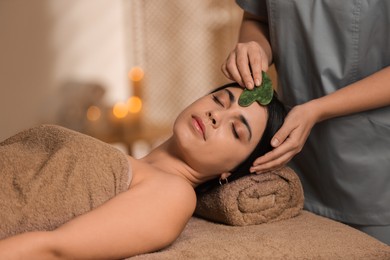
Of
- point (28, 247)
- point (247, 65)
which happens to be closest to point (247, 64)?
point (247, 65)

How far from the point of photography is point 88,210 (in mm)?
1510

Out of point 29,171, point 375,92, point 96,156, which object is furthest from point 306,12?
point 29,171

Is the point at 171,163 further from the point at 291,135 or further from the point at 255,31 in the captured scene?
the point at 255,31

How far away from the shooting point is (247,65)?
5.90 ft

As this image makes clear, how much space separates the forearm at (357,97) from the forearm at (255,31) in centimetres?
32

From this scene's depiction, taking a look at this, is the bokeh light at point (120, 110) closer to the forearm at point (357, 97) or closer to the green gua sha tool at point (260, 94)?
the green gua sha tool at point (260, 94)

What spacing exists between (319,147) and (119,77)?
263cm

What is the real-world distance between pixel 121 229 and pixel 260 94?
1.95 ft

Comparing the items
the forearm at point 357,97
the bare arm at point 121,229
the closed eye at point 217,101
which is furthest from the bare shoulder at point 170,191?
the forearm at point 357,97

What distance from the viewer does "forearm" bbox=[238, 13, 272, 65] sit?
6.61 feet

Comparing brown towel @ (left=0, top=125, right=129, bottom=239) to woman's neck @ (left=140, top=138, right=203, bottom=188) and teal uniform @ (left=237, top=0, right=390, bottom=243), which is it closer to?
woman's neck @ (left=140, top=138, right=203, bottom=188)

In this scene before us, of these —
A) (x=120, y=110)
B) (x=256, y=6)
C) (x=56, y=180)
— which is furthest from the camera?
(x=120, y=110)

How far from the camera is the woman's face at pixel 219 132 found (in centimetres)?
176

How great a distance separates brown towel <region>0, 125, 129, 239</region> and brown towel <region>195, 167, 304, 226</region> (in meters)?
0.33
